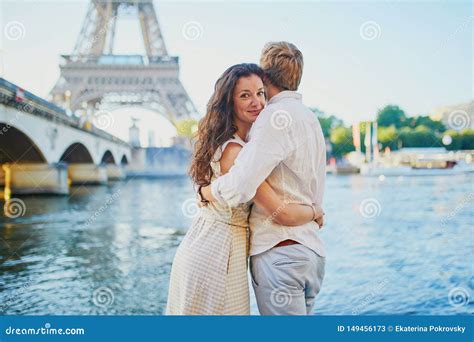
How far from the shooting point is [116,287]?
3.62 meters

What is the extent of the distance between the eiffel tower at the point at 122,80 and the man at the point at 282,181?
1004 centimetres

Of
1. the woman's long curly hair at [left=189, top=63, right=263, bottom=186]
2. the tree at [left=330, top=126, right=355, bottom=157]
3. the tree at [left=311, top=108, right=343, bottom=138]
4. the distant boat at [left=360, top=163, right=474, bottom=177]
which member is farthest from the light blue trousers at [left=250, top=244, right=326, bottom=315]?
the distant boat at [left=360, top=163, right=474, bottom=177]

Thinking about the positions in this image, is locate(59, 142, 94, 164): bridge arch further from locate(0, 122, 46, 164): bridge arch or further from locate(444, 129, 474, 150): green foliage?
locate(444, 129, 474, 150): green foliage

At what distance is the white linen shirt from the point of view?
132cm

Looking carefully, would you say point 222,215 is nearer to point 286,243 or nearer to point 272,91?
point 286,243

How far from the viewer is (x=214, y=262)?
4.69 feet

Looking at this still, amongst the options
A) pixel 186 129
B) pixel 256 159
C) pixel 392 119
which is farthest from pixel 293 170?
pixel 392 119

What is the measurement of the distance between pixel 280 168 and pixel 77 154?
1377cm

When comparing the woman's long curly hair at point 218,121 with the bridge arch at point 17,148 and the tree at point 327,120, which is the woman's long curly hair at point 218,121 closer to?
the tree at point 327,120

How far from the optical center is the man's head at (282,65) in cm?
141

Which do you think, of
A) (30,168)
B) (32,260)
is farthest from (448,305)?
(30,168)

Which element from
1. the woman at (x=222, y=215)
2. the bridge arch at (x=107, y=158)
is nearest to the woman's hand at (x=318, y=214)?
the woman at (x=222, y=215)
